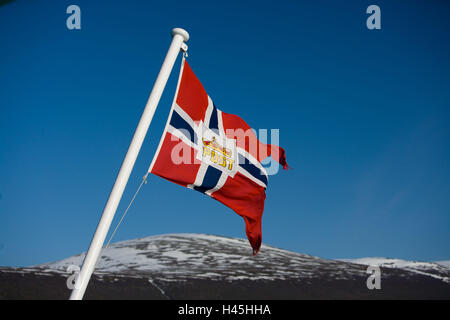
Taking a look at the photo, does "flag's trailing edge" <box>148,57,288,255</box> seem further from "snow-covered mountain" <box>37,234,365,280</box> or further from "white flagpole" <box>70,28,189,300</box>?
"snow-covered mountain" <box>37,234,365,280</box>

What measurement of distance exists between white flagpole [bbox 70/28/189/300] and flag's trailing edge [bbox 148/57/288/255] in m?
0.34

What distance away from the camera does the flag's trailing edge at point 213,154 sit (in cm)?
432

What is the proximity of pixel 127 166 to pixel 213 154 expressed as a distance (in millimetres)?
1627

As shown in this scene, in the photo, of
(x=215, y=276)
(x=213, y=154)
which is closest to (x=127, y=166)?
(x=213, y=154)

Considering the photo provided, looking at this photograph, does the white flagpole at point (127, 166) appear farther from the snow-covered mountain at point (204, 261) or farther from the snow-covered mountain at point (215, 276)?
the snow-covered mountain at point (204, 261)

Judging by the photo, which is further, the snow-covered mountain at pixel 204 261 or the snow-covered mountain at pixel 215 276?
→ the snow-covered mountain at pixel 204 261

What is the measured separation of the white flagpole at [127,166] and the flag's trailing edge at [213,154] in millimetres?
344

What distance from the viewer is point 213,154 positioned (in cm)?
497

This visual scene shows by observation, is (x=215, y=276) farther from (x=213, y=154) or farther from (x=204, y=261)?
(x=213, y=154)

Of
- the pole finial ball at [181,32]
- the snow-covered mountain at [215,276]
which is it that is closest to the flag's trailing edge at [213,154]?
the pole finial ball at [181,32]

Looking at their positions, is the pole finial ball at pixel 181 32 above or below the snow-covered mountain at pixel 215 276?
A: above

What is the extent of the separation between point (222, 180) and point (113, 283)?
6.61 metres

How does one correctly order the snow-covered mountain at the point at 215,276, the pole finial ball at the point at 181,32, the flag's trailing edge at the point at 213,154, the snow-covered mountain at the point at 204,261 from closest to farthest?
the pole finial ball at the point at 181,32, the flag's trailing edge at the point at 213,154, the snow-covered mountain at the point at 215,276, the snow-covered mountain at the point at 204,261
